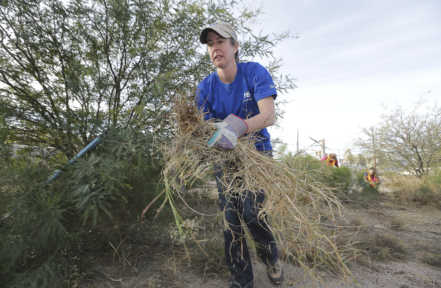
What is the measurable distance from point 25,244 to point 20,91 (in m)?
1.40

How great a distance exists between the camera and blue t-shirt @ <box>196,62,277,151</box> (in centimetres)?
167

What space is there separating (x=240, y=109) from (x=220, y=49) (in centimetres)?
45

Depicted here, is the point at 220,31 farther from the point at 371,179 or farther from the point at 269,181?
the point at 371,179

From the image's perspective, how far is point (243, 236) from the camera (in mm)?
1639

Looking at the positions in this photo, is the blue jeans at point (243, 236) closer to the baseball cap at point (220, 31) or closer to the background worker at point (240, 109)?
the background worker at point (240, 109)

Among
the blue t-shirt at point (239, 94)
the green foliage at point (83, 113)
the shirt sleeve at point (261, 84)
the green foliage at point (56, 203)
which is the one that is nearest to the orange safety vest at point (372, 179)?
the green foliage at point (83, 113)

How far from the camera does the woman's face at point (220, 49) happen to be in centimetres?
166

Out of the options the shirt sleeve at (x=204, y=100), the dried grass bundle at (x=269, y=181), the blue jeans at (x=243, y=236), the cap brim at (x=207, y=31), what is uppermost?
the cap brim at (x=207, y=31)

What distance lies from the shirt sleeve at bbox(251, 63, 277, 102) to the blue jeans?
0.58m

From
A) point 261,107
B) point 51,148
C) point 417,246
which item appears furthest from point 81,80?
point 417,246

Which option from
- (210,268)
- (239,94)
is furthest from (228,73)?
(210,268)

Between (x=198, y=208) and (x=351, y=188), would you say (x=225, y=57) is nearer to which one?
(x=198, y=208)

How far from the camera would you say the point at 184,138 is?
1374 millimetres

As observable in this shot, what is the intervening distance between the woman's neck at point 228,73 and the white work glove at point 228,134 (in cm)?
57
